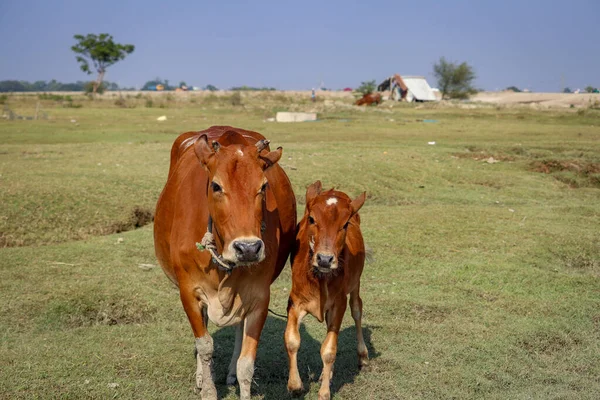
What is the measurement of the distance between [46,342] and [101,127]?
23.8 metres

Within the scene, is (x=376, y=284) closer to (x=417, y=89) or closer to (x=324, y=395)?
(x=324, y=395)

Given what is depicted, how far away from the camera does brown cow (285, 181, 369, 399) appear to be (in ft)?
20.0

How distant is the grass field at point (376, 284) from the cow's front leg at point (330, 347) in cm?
33

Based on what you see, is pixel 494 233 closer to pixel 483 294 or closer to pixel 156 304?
pixel 483 294

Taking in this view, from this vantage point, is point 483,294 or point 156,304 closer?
point 156,304

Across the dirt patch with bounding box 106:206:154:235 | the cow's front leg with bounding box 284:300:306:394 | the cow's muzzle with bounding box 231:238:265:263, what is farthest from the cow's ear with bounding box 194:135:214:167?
the dirt patch with bounding box 106:206:154:235

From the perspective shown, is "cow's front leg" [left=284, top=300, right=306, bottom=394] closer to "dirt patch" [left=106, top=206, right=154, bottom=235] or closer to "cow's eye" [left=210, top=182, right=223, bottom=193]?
Answer: "cow's eye" [left=210, top=182, right=223, bottom=193]

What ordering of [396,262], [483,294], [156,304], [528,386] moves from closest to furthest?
[528,386]
[156,304]
[483,294]
[396,262]

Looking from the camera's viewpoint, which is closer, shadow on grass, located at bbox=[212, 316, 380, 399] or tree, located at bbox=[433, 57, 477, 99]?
shadow on grass, located at bbox=[212, 316, 380, 399]

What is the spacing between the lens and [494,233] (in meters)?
12.1

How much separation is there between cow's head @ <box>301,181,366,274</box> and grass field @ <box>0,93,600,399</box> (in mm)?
1380

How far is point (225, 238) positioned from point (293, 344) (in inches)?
68.1

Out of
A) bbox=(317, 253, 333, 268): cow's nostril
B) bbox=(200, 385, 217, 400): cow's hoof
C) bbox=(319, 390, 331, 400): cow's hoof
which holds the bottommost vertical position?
bbox=(319, 390, 331, 400): cow's hoof

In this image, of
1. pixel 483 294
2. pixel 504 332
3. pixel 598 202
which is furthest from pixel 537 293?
pixel 598 202
